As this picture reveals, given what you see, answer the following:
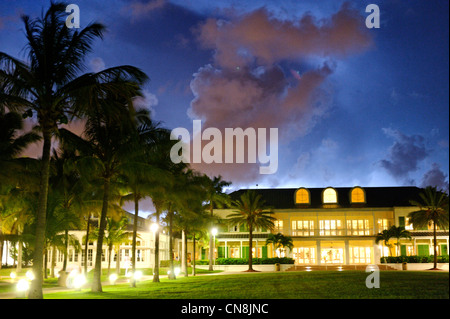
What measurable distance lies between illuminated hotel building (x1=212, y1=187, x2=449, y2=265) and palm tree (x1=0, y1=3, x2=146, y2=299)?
3657cm

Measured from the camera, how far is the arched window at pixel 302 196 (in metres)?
55.1

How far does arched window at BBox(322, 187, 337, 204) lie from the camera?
5478 cm

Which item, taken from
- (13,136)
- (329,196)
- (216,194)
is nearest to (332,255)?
(329,196)

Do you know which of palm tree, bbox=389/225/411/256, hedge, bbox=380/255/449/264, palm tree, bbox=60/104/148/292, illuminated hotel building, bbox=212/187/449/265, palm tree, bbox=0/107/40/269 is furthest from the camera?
illuminated hotel building, bbox=212/187/449/265

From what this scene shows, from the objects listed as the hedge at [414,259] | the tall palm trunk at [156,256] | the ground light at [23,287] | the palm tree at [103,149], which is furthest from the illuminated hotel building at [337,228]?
the ground light at [23,287]

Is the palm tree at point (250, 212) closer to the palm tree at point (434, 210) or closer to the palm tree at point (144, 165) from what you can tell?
the palm tree at point (434, 210)

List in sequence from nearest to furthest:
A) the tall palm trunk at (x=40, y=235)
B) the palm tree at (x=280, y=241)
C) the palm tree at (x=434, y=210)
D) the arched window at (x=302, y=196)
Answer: the tall palm trunk at (x=40, y=235) → the palm tree at (x=434, y=210) → the palm tree at (x=280, y=241) → the arched window at (x=302, y=196)

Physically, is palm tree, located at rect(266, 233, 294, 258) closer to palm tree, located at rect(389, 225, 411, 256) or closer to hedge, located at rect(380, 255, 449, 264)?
hedge, located at rect(380, 255, 449, 264)

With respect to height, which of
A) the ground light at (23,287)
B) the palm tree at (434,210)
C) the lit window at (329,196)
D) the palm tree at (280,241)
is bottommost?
the ground light at (23,287)

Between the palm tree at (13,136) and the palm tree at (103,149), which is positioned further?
the palm tree at (13,136)

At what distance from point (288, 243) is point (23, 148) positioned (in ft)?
96.4

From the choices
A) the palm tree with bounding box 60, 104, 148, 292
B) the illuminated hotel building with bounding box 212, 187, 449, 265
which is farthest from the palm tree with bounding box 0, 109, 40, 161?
the illuminated hotel building with bounding box 212, 187, 449, 265

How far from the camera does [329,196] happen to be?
5494cm

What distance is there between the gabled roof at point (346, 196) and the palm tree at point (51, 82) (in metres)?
40.3
